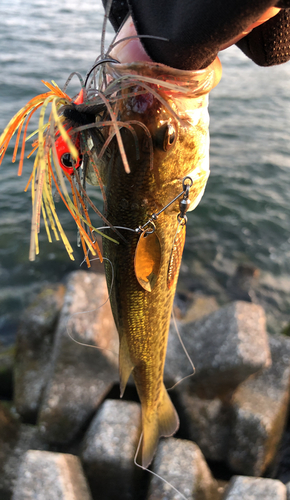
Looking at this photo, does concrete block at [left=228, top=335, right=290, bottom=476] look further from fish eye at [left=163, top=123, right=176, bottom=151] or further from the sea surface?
fish eye at [left=163, top=123, right=176, bottom=151]

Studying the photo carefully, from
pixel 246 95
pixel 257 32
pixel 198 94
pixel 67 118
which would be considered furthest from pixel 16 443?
pixel 246 95

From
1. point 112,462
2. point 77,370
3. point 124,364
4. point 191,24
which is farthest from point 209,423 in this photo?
point 191,24

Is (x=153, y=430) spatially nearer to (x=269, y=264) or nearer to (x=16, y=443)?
(x=16, y=443)

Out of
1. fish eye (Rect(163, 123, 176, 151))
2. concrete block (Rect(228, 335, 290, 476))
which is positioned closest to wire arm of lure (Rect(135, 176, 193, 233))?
fish eye (Rect(163, 123, 176, 151))

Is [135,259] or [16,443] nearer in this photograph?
[135,259]

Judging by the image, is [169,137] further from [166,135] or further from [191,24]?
[191,24]
